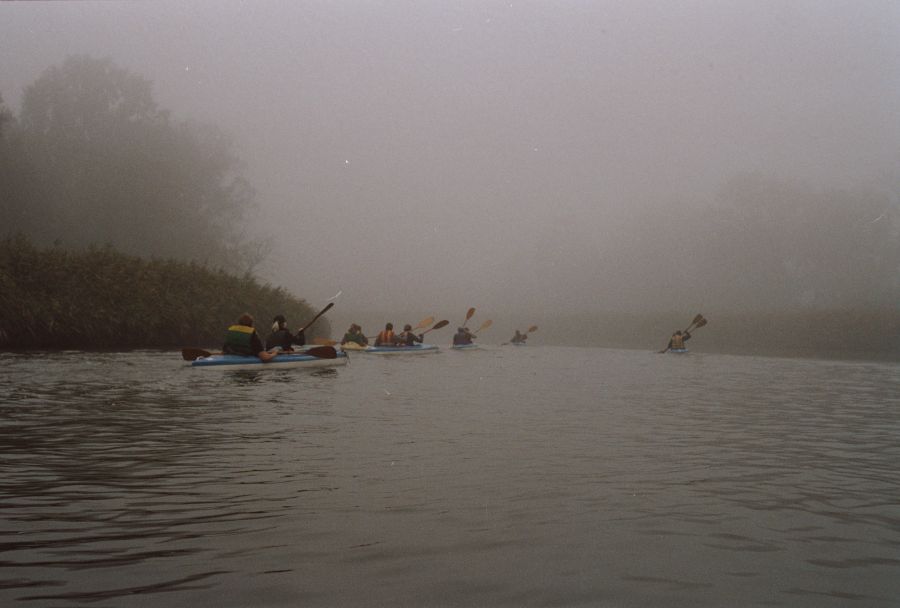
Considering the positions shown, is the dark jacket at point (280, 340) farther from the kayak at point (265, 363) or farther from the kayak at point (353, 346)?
the kayak at point (353, 346)

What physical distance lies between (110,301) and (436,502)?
19.0 meters

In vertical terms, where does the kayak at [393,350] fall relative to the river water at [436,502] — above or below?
above

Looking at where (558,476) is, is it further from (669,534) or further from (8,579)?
(8,579)

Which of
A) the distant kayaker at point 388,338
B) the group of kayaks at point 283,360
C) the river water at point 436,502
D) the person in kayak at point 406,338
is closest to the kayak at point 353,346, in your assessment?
the distant kayaker at point 388,338

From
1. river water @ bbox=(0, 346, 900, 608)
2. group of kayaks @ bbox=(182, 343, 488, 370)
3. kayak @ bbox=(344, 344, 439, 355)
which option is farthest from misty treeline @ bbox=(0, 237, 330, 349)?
river water @ bbox=(0, 346, 900, 608)

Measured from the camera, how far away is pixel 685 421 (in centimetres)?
973

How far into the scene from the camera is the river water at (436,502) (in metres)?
3.60

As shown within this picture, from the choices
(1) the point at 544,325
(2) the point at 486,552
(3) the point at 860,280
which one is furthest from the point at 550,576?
(3) the point at 860,280

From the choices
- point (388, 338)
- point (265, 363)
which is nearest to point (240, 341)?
point (265, 363)

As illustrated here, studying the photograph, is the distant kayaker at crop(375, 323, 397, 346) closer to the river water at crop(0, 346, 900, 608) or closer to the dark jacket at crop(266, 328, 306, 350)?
the dark jacket at crop(266, 328, 306, 350)

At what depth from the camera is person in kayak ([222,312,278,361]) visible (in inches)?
601

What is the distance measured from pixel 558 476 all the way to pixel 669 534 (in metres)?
1.64

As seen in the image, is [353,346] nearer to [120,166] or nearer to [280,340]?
[280,340]

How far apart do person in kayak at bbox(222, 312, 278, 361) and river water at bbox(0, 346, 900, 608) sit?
4.03m
